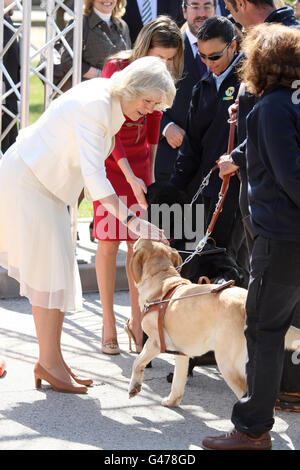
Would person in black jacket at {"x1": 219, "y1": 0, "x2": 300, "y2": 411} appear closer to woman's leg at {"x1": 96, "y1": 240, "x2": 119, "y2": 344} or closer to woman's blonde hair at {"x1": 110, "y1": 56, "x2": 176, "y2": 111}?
woman's blonde hair at {"x1": 110, "y1": 56, "x2": 176, "y2": 111}

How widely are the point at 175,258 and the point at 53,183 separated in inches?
30.9

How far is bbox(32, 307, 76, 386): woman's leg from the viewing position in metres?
4.53

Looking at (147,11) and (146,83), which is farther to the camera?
(147,11)

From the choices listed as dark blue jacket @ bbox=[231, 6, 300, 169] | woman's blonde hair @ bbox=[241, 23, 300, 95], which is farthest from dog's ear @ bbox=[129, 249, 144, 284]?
woman's blonde hair @ bbox=[241, 23, 300, 95]

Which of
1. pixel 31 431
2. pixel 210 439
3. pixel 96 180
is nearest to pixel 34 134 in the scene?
pixel 96 180

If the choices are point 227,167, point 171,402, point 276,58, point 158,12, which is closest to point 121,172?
point 227,167

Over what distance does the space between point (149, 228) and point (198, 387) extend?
1071mm

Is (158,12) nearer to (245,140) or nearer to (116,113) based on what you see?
(116,113)

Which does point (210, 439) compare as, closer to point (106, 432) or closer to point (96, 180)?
point (106, 432)

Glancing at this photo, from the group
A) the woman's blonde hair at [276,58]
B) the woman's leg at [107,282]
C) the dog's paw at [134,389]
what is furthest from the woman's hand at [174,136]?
the woman's blonde hair at [276,58]

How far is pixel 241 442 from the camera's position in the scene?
3.69m

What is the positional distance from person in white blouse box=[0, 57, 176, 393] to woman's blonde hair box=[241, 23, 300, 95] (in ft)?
2.70

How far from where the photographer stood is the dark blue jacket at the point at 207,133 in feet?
16.8
